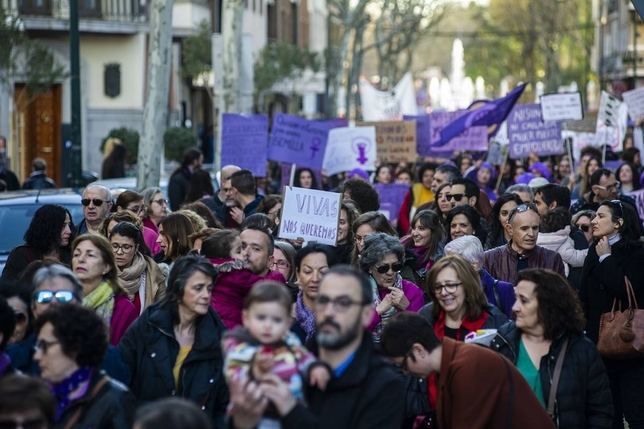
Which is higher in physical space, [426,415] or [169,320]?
[169,320]

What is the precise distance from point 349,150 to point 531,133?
3.24 meters

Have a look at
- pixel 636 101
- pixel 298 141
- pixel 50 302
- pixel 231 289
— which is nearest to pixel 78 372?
pixel 50 302

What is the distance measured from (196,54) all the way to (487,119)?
67.9 feet

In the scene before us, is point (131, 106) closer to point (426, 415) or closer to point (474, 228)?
point (474, 228)

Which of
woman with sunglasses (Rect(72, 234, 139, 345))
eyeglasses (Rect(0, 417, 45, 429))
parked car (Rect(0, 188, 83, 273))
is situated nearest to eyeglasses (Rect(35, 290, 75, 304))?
woman with sunglasses (Rect(72, 234, 139, 345))

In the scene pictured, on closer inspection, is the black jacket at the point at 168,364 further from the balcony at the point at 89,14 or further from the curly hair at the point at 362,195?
the balcony at the point at 89,14

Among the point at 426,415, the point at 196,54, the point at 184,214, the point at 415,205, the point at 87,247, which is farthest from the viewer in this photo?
the point at 196,54

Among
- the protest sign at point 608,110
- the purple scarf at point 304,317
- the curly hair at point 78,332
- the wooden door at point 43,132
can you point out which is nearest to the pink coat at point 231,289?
the purple scarf at point 304,317

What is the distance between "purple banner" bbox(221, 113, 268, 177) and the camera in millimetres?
16562

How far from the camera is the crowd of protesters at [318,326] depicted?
4586 millimetres

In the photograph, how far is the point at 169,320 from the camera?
253 inches

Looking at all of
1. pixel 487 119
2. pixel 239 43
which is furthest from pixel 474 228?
pixel 239 43

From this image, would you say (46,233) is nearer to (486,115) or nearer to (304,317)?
(304,317)

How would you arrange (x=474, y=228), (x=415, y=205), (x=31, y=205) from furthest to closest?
(x=415, y=205) < (x=31, y=205) < (x=474, y=228)
